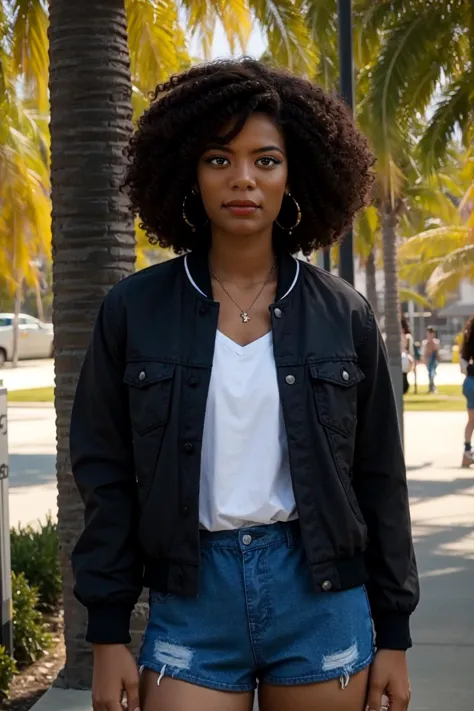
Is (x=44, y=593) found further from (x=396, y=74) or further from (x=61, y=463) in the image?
(x=396, y=74)

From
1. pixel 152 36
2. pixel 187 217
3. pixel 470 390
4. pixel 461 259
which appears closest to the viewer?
pixel 187 217

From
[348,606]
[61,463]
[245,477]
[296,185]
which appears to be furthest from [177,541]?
[61,463]

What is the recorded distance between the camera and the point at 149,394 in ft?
8.18

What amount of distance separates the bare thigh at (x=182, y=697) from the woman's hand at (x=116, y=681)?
3 centimetres

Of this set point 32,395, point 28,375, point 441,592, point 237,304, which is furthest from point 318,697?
point 28,375

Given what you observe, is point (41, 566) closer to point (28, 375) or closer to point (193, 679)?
point (193, 679)

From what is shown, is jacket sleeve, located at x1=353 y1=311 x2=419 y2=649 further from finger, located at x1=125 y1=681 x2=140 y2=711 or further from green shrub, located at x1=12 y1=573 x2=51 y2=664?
green shrub, located at x1=12 y1=573 x2=51 y2=664

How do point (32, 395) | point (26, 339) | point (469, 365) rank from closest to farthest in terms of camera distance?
point (469, 365) < point (32, 395) < point (26, 339)

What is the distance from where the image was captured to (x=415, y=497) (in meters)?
12.2

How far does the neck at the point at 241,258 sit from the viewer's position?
269cm

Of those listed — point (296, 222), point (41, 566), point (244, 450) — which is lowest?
point (41, 566)

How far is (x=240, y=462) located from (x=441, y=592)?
5562mm

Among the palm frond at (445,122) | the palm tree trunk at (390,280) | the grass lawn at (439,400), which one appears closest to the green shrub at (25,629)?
the palm frond at (445,122)

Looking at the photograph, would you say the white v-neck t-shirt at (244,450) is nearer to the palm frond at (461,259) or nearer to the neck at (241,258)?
the neck at (241,258)
